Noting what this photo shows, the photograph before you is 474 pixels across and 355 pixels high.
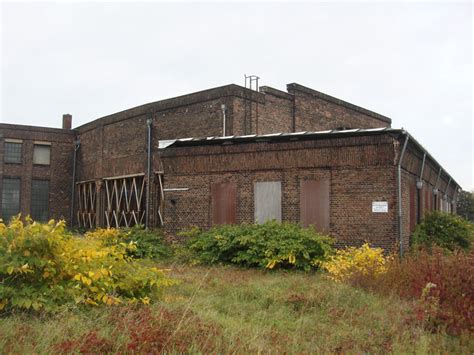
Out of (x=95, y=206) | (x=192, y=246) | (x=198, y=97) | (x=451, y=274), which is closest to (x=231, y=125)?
(x=198, y=97)

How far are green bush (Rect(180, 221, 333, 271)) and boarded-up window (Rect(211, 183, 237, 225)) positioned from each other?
43.1 inches

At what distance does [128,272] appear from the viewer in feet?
26.9

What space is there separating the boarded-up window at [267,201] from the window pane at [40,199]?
848 inches

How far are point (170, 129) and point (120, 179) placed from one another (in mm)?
5523

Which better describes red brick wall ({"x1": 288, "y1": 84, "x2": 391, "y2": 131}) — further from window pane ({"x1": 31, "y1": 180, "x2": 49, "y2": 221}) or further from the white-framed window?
the white-framed window

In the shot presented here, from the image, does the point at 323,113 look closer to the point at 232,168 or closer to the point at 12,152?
the point at 232,168

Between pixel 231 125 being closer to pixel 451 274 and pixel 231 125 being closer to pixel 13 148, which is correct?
pixel 451 274

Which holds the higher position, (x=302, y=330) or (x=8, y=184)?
(x=8, y=184)

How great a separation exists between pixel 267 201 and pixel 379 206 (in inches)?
149

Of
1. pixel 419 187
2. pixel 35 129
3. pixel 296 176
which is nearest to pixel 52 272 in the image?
pixel 296 176

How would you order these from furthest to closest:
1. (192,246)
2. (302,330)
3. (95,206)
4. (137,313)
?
(95,206) → (192,246) → (302,330) → (137,313)

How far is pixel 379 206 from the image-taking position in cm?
1627

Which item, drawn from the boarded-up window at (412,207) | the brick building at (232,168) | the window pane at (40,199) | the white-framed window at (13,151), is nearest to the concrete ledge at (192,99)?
the brick building at (232,168)

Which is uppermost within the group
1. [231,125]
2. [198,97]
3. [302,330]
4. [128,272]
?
[198,97]
